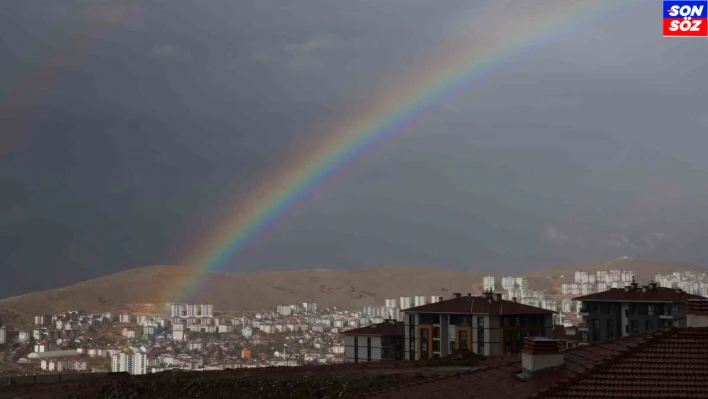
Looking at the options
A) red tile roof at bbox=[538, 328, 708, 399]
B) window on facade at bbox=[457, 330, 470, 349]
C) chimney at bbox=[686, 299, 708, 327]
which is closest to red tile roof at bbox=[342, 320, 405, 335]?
window on facade at bbox=[457, 330, 470, 349]

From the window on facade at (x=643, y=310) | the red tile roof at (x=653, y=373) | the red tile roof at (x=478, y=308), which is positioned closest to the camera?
the red tile roof at (x=653, y=373)

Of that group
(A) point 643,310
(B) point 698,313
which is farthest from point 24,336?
(B) point 698,313

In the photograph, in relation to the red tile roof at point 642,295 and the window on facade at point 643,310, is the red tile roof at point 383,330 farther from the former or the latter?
the window on facade at point 643,310

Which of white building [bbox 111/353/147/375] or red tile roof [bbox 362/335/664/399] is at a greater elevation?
red tile roof [bbox 362/335/664/399]

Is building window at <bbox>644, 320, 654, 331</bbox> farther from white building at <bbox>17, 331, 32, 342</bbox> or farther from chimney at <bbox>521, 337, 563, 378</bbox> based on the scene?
white building at <bbox>17, 331, 32, 342</bbox>

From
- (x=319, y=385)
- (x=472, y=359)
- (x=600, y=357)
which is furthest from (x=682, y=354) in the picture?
(x=472, y=359)

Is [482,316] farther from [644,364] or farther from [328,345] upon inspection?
[328,345]

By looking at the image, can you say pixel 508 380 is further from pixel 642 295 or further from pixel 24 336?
pixel 24 336

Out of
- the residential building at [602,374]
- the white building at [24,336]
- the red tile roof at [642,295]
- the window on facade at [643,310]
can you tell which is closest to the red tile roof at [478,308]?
the red tile roof at [642,295]
